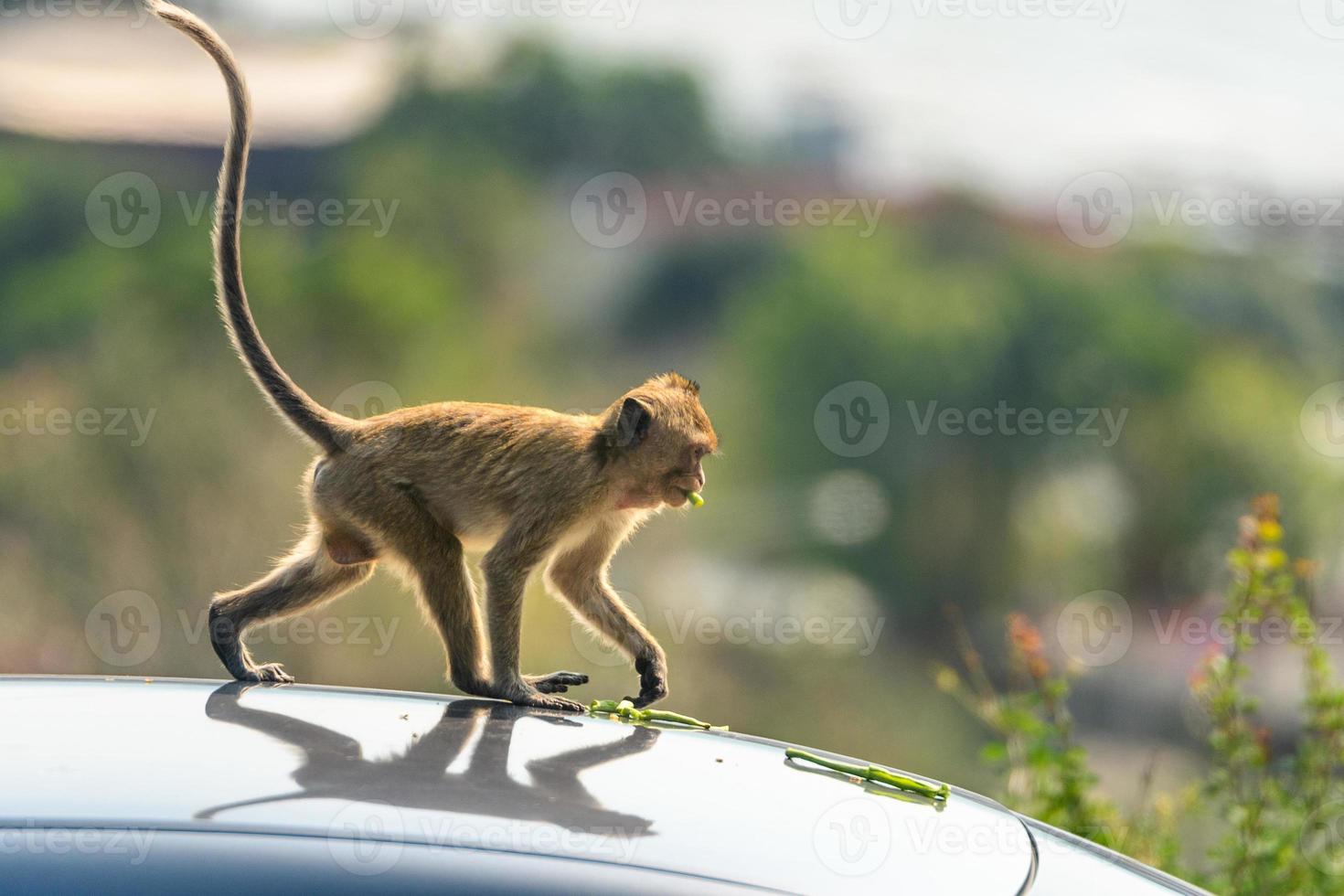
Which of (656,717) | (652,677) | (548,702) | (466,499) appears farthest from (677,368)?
(656,717)

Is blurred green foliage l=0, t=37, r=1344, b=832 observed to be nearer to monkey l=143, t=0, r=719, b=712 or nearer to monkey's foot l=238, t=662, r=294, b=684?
monkey l=143, t=0, r=719, b=712

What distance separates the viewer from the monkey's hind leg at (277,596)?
339 centimetres

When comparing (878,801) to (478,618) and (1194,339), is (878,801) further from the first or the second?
(1194,339)

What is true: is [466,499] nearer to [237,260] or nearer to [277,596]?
[277,596]

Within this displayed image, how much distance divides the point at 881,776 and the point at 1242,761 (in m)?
2.61

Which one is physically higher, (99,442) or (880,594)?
(99,442)

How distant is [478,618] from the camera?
3676 millimetres

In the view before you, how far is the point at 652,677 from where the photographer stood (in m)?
3.61

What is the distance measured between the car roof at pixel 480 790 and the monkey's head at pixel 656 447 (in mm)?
1344

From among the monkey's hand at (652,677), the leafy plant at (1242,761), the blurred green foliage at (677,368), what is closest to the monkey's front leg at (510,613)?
the monkey's hand at (652,677)

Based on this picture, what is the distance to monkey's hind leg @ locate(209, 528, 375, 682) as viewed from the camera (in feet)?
11.1

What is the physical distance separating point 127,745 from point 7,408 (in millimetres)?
13392

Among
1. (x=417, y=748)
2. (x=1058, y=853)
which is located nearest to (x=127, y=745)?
(x=417, y=748)

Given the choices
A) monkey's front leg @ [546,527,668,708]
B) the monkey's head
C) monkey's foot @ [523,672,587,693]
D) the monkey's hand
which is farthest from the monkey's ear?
monkey's foot @ [523,672,587,693]
